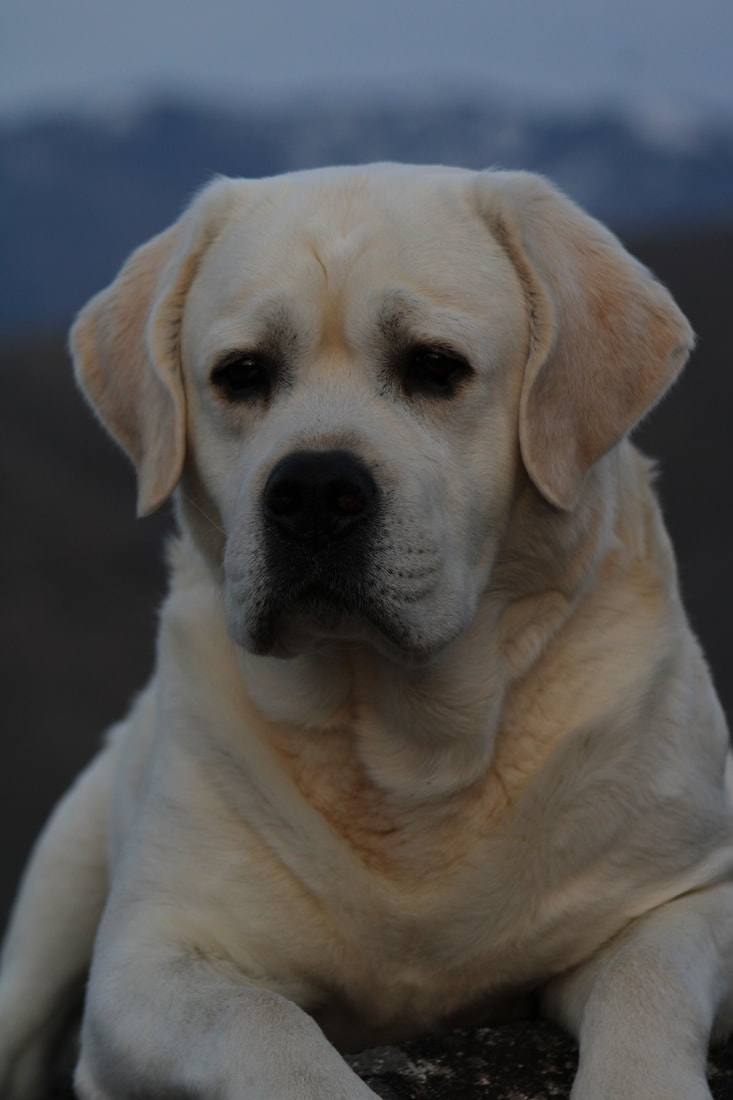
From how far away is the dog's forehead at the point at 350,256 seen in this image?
147 inches

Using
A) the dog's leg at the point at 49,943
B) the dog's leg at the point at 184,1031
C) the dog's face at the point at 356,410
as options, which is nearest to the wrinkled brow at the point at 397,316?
the dog's face at the point at 356,410

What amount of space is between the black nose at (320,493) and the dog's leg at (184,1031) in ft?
3.56

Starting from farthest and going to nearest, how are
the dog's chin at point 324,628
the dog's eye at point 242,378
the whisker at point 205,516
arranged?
1. the whisker at point 205,516
2. the dog's eye at point 242,378
3. the dog's chin at point 324,628

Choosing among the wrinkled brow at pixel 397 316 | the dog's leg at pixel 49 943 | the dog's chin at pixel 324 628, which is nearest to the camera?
the dog's chin at pixel 324 628

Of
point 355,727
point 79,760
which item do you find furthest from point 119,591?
point 355,727

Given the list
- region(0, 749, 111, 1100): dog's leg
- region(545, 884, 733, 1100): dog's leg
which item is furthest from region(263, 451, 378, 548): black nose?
region(0, 749, 111, 1100): dog's leg

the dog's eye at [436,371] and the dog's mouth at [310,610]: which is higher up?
the dog's eye at [436,371]

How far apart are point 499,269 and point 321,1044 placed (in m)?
1.92

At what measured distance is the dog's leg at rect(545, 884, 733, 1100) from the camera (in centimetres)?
326

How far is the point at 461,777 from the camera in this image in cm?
397

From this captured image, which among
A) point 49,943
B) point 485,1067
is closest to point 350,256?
point 485,1067

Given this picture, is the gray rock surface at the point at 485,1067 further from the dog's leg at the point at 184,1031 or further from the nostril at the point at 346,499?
the nostril at the point at 346,499

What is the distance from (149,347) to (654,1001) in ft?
6.86

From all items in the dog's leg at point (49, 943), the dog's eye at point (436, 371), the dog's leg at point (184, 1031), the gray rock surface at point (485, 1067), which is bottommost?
the dog's leg at point (49, 943)
